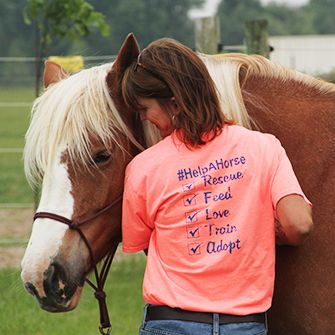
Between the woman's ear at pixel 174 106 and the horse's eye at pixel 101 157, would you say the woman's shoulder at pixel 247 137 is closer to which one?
the woman's ear at pixel 174 106

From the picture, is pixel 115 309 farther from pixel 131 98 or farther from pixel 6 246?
pixel 131 98

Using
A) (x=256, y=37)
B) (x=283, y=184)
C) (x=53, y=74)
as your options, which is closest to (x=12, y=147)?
(x=256, y=37)

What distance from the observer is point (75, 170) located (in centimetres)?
329

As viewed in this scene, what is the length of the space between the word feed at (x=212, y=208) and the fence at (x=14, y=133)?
2.70 meters

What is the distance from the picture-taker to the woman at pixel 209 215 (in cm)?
310

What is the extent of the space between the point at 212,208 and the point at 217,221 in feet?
0.15

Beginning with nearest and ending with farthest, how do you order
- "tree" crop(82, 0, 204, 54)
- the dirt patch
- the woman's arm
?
the woman's arm
the dirt patch
"tree" crop(82, 0, 204, 54)

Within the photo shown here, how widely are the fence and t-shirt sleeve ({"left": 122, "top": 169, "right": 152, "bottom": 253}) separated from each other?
247 cm

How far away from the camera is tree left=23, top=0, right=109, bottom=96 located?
7949 millimetres

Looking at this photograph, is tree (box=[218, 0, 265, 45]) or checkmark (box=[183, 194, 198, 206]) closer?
checkmark (box=[183, 194, 198, 206])

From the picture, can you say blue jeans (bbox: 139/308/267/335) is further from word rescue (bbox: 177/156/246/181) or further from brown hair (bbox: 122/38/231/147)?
brown hair (bbox: 122/38/231/147)

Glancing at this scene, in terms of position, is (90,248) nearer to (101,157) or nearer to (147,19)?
(101,157)

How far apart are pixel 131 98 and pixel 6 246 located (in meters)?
6.45

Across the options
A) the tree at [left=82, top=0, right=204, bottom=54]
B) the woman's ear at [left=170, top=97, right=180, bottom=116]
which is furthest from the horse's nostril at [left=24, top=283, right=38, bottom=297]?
the tree at [left=82, top=0, right=204, bottom=54]
